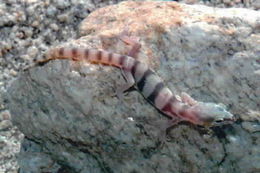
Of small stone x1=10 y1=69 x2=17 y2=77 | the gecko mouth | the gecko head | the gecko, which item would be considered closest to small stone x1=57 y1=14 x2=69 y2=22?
small stone x1=10 y1=69 x2=17 y2=77

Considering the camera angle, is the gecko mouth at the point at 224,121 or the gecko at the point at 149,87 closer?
the gecko mouth at the point at 224,121

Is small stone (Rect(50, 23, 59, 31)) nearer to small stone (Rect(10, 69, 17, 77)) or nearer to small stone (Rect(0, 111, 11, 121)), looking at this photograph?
small stone (Rect(10, 69, 17, 77))

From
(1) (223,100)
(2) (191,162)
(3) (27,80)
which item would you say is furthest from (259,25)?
(3) (27,80)

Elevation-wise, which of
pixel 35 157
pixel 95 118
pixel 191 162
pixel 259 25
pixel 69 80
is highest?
pixel 259 25

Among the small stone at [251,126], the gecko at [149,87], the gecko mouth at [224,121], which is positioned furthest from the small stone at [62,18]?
the small stone at [251,126]

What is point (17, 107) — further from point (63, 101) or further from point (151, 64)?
point (151, 64)

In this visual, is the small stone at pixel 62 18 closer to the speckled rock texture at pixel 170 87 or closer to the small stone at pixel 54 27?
the small stone at pixel 54 27

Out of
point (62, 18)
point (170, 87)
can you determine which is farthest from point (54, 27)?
point (170, 87)

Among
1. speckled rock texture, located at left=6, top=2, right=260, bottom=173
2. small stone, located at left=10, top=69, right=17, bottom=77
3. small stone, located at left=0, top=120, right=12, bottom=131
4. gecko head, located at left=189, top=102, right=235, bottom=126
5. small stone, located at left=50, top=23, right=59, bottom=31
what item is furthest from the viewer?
small stone, located at left=50, top=23, right=59, bottom=31
